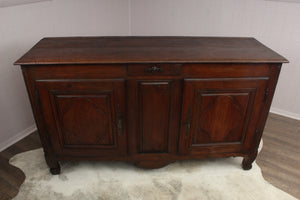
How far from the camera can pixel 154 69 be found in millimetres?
1323

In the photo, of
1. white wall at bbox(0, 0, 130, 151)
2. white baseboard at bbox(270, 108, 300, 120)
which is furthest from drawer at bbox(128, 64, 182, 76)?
white baseboard at bbox(270, 108, 300, 120)

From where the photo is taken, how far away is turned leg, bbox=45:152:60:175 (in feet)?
5.20

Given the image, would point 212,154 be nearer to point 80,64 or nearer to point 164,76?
point 164,76

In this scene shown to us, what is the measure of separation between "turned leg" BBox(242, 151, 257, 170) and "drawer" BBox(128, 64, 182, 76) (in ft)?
2.60

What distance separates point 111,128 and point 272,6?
5.31 feet

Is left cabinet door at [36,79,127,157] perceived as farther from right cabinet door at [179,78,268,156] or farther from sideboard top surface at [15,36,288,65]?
right cabinet door at [179,78,268,156]

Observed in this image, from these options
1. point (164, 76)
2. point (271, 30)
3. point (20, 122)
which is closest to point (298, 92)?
point (271, 30)

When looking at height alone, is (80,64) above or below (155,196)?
above

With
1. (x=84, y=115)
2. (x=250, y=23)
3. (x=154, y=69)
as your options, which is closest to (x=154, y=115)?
(x=154, y=69)

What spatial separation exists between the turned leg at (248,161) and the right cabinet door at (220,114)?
7 centimetres

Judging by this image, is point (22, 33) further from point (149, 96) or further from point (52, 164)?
point (149, 96)

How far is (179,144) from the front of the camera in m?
1.57

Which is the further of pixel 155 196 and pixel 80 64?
pixel 155 196

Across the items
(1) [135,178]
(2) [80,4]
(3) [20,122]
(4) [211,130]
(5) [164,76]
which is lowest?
(1) [135,178]
